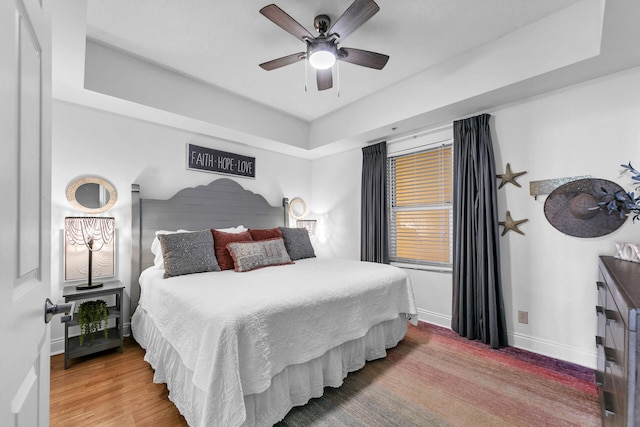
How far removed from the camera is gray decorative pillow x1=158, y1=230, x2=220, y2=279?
2568 mm

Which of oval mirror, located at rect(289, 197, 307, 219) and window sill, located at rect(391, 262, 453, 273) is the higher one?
oval mirror, located at rect(289, 197, 307, 219)

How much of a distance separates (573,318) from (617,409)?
5.42 feet

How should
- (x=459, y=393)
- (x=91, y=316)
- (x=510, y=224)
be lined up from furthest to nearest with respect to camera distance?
(x=510, y=224) < (x=91, y=316) < (x=459, y=393)

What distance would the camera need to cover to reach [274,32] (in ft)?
7.91

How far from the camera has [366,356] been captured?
2.44m

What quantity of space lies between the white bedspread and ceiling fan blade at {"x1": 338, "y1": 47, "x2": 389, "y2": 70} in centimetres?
180

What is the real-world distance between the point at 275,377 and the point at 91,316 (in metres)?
1.97

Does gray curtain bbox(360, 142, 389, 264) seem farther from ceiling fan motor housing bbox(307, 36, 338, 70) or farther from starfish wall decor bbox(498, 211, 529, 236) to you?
ceiling fan motor housing bbox(307, 36, 338, 70)

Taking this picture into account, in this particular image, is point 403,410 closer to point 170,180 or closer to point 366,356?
point 366,356

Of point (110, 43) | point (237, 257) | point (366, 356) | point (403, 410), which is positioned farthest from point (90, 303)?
point (403, 410)

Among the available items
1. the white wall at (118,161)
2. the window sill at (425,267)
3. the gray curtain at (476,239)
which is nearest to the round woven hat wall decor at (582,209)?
the gray curtain at (476,239)

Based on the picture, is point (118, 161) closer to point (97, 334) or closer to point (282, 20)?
point (97, 334)

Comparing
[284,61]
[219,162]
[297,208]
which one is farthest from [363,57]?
[297,208]

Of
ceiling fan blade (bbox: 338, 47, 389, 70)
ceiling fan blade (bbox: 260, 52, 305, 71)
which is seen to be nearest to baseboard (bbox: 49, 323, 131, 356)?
ceiling fan blade (bbox: 260, 52, 305, 71)
